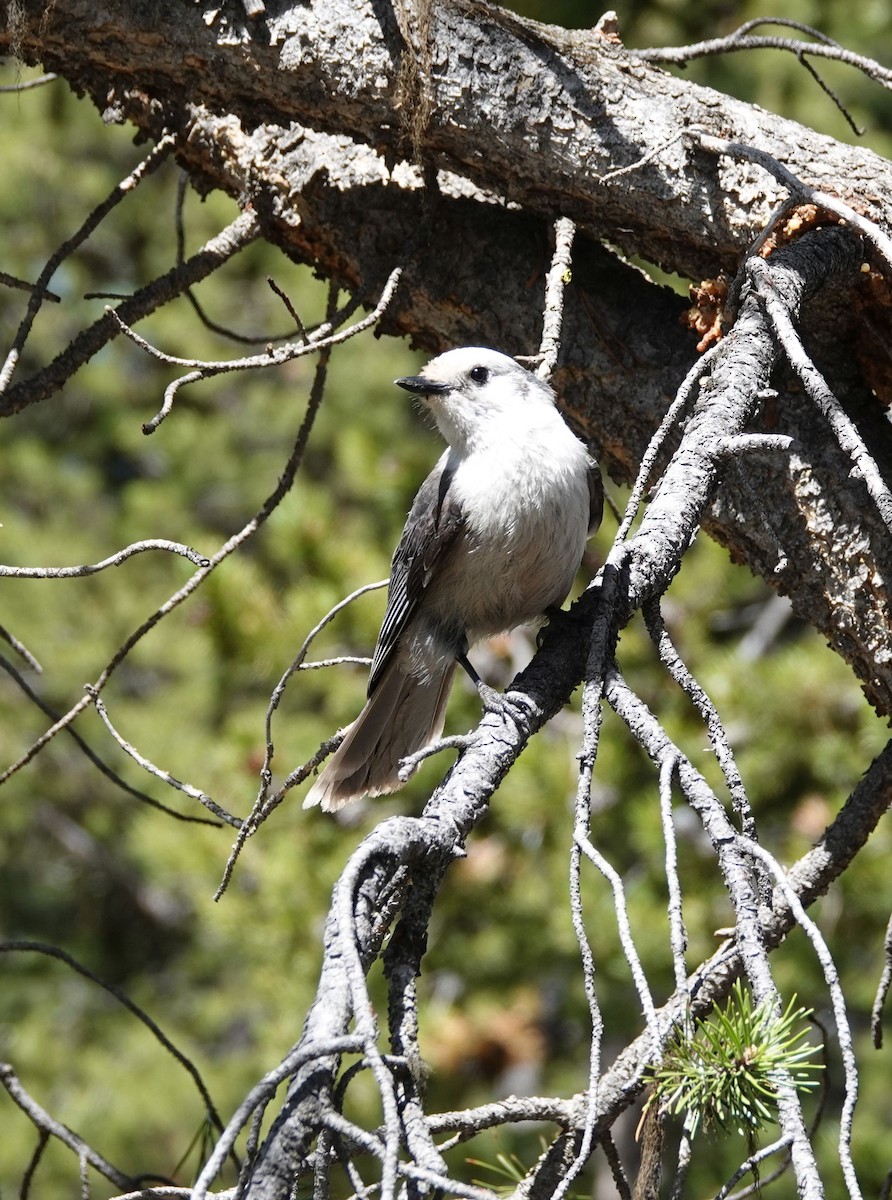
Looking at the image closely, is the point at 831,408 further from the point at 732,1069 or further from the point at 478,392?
the point at 478,392

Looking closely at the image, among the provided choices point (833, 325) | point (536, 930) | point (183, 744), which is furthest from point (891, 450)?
point (183, 744)

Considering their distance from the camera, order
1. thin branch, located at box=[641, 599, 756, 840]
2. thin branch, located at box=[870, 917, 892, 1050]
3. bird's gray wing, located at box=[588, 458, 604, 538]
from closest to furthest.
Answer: thin branch, located at box=[641, 599, 756, 840]
thin branch, located at box=[870, 917, 892, 1050]
bird's gray wing, located at box=[588, 458, 604, 538]

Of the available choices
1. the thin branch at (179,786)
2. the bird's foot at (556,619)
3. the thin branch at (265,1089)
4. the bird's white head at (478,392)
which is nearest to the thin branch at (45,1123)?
the thin branch at (179,786)

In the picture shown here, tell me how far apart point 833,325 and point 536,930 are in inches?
131

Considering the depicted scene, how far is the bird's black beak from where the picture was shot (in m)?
2.69

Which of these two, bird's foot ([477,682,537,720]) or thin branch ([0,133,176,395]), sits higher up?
thin branch ([0,133,176,395])

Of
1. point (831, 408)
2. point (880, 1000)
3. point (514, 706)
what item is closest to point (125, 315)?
point (514, 706)

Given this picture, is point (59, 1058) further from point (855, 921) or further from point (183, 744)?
point (855, 921)

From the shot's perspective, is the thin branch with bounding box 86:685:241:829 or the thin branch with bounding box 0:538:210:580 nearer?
the thin branch with bounding box 0:538:210:580

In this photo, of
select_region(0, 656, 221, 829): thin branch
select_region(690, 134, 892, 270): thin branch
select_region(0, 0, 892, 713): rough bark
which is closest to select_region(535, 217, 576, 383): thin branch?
select_region(0, 0, 892, 713): rough bark

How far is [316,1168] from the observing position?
3.74 ft

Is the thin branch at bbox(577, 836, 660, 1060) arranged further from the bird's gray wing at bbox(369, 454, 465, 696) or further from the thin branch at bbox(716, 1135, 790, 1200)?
the bird's gray wing at bbox(369, 454, 465, 696)

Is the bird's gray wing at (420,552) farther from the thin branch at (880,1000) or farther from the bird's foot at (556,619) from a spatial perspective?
the thin branch at (880,1000)

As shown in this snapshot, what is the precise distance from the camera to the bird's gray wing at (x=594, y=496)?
2.75 m
